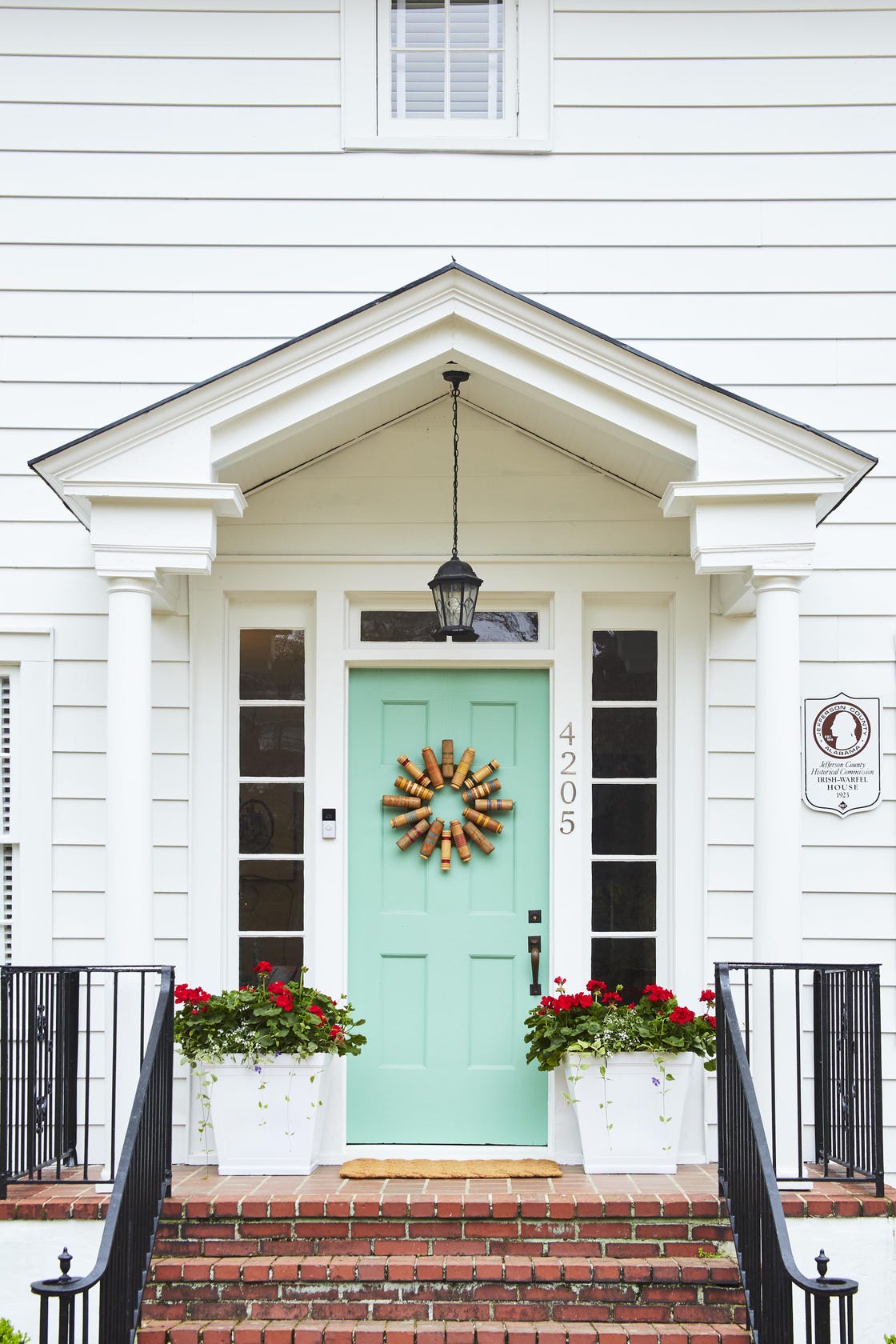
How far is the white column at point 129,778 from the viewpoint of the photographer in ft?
15.0

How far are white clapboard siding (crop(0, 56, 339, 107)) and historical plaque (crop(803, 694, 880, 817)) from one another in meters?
2.67

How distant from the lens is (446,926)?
5395 millimetres

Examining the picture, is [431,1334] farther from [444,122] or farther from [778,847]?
[444,122]

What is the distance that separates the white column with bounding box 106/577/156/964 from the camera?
15.0 feet

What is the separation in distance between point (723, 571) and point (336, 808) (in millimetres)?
1866

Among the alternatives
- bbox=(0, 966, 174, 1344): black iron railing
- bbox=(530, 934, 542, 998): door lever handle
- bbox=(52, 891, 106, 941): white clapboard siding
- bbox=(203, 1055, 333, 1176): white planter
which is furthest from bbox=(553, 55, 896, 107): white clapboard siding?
bbox=(203, 1055, 333, 1176): white planter

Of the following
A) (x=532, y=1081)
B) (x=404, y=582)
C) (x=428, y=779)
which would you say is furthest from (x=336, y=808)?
(x=532, y=1081)

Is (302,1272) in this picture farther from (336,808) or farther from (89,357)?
(89,357)

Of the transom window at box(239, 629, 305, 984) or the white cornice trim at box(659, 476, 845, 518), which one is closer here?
the white cornice trim at box(659, 476, 845, 518)

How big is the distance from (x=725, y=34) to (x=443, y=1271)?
514 centimetres

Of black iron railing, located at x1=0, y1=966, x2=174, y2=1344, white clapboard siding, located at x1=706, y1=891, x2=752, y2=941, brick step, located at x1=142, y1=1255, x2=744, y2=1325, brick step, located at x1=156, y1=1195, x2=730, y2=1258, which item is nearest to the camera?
black iron railing, located at x1=0, y1=966, x2=174, y2=1344

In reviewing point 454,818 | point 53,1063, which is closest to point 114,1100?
point 53,1063

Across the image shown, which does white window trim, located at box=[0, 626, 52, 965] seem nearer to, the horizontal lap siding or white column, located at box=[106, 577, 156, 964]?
the horizontal lap siding

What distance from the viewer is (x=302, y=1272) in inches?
166
